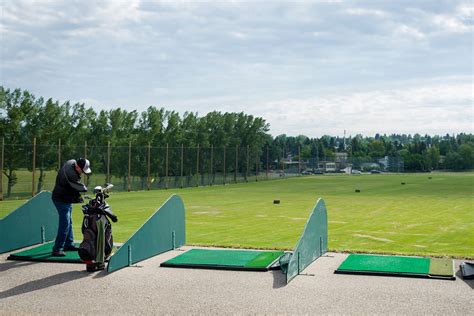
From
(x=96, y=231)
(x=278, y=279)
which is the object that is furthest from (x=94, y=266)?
(x=278, y=279)

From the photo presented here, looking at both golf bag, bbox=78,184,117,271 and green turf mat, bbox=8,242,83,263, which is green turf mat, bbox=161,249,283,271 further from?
green turf mat, bbox=8,242,83,263

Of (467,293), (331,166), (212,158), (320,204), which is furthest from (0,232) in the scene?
(331,166)

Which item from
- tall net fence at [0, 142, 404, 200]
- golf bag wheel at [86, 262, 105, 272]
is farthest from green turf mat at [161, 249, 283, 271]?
tall net fence at [0, 142, 404, 200]

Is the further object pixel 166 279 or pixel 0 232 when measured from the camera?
pixel 0 232

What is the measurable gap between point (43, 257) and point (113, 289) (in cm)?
295

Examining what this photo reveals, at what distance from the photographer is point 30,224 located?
1284cm

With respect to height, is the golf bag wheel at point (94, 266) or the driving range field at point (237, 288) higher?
the golf bag wheel at point (94, 266)

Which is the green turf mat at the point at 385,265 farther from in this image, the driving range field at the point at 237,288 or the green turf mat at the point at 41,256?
the green turf mat at the point at 41,256

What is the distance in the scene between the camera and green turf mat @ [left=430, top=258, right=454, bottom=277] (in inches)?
384

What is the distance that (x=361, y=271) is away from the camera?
9.89 m

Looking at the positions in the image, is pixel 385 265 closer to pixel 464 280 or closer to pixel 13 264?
pixel 464 280

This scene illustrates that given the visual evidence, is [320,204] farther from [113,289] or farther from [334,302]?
[113,289]

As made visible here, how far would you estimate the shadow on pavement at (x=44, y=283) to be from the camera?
28.9ft

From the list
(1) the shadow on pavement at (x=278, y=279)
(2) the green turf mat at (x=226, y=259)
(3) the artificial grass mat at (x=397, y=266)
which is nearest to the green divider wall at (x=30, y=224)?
(2) the green turf mat at (x=226, y=259)
